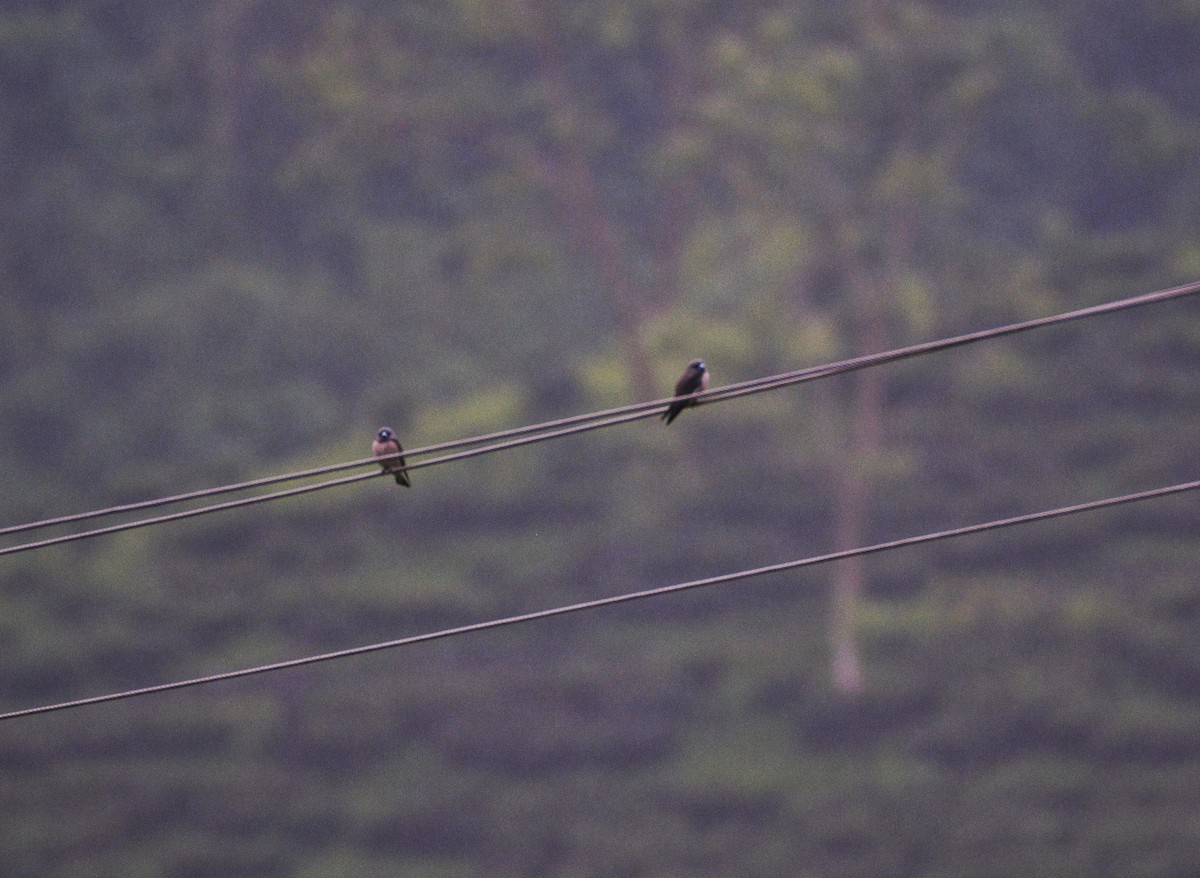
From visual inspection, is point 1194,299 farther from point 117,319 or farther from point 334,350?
point 117,319

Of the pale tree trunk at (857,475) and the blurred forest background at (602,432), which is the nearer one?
the blurred forest background at (602,432)

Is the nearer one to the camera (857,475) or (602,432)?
(857,475)

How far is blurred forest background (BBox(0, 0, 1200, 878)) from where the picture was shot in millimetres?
23625

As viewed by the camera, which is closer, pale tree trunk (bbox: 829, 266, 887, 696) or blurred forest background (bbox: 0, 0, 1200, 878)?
blurred forest background (bbox: 0, 0, 1200, 878)

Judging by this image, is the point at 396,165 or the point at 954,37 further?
the point at 396,165

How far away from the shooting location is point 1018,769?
23.4 meters

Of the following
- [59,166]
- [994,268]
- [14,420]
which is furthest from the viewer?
[59,166]

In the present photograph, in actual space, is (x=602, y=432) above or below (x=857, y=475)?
above

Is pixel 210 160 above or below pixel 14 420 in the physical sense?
above

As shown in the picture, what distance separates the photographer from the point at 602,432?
95.2 ft

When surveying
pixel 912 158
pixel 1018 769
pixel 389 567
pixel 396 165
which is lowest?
pixel 1018 769

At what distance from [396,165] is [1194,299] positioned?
13170mm

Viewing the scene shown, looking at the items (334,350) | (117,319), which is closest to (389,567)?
(334,350)

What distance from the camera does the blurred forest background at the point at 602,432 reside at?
23.6 m
